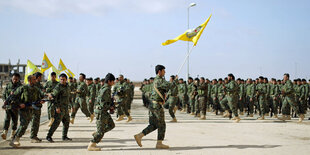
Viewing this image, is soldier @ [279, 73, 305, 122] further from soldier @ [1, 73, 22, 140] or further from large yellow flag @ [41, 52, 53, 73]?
large yellow flag @ [41, 52, 53, 73]

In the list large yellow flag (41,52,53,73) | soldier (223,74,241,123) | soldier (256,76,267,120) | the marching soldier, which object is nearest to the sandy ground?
the marching soldier

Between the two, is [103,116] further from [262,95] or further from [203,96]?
[262,95]

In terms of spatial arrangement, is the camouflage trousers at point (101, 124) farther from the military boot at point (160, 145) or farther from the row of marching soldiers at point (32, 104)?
the military boot at point (160, 145)

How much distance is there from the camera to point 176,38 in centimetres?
1235

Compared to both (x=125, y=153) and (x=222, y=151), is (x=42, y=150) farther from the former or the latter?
(x=222, y=151)

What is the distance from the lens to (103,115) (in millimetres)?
6730

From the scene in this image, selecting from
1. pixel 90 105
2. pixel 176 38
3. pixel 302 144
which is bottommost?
pixel 302 144

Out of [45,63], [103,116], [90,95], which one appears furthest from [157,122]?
[45,63]

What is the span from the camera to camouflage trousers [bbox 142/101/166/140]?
7.13 m

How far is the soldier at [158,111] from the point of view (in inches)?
280

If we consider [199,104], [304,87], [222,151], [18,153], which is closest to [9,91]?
[18,153]

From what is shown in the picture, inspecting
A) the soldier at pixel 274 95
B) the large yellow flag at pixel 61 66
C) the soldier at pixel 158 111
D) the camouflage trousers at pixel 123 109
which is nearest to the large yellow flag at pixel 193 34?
the camouflage trousers at pixel 123 109

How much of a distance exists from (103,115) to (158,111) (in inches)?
54.3

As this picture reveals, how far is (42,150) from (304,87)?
14803 millimetres
